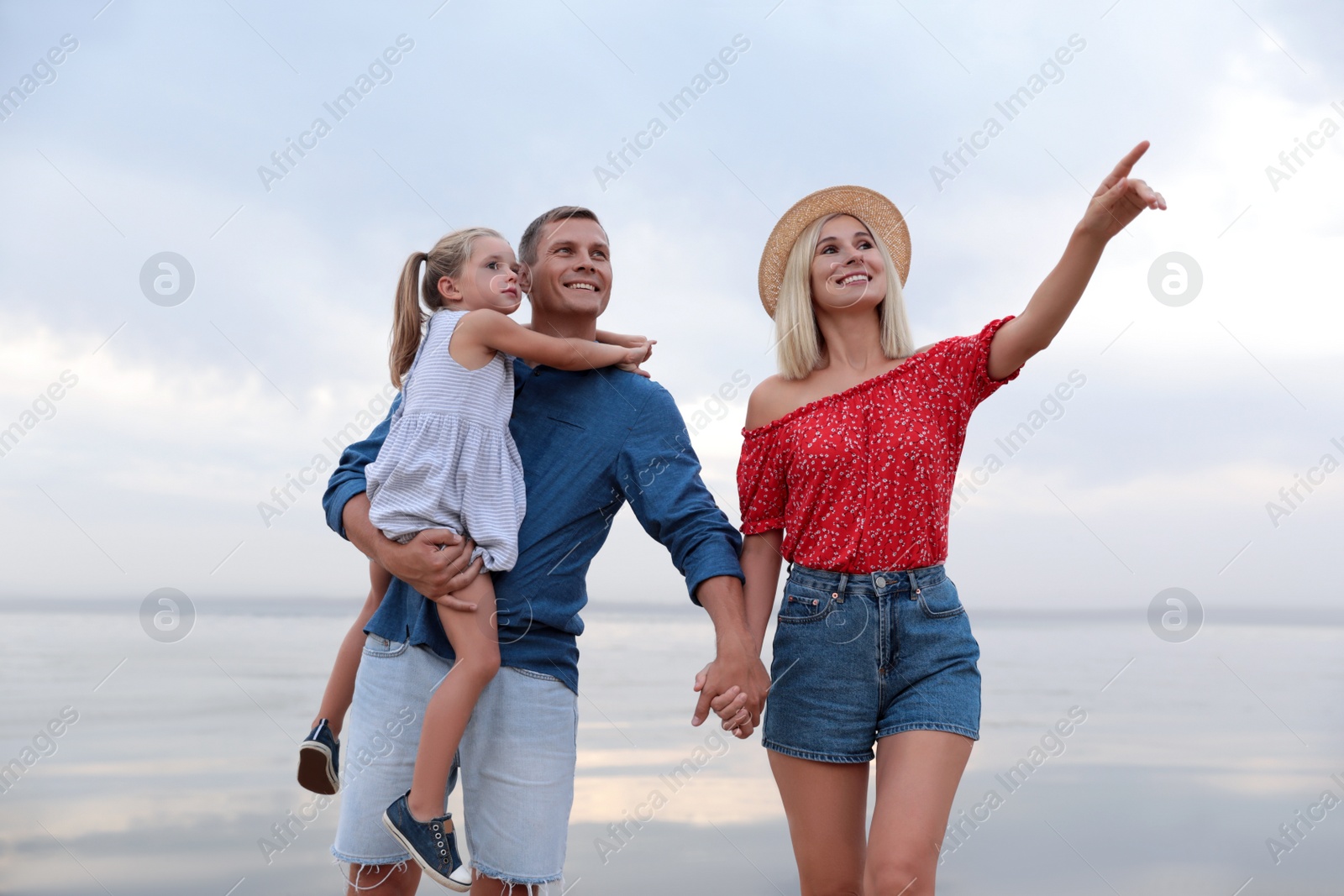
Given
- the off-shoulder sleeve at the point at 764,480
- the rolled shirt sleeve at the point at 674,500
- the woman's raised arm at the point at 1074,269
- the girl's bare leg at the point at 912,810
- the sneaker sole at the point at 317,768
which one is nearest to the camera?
the girl's bare leg at the point at 912,810

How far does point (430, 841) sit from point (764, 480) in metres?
1.18

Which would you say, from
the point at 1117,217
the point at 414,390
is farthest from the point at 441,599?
the point at 1117,217

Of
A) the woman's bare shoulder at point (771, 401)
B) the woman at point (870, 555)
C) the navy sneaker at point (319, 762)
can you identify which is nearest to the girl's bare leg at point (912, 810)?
the woman at point (870, 555)

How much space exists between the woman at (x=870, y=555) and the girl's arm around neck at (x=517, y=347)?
466 mm

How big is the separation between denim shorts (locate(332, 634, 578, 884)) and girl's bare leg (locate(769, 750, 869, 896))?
1.84ft

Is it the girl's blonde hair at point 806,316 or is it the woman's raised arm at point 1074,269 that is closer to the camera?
the woman's raised arm at point 1074,269

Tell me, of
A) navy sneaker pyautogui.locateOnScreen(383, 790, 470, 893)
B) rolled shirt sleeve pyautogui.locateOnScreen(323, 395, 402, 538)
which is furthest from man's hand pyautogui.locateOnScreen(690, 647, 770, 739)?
rolled shirt sleeve pyautogui.locateOnScreen(323, 395, 402, 538)

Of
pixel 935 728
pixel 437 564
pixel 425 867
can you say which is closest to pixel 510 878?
pixel 425 867

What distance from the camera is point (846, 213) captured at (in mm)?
3055

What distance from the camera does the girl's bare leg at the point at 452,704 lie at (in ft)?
8.29

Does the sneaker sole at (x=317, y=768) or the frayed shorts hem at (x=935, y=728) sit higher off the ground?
the frayed shorts hem at (x=935, y=728)

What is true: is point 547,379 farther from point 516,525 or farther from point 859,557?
point 859,557

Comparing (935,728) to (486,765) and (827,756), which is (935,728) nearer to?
(827,756)

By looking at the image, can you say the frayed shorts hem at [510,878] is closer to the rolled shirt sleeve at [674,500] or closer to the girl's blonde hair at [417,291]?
the rolled shirt sleeve at [674,500]
